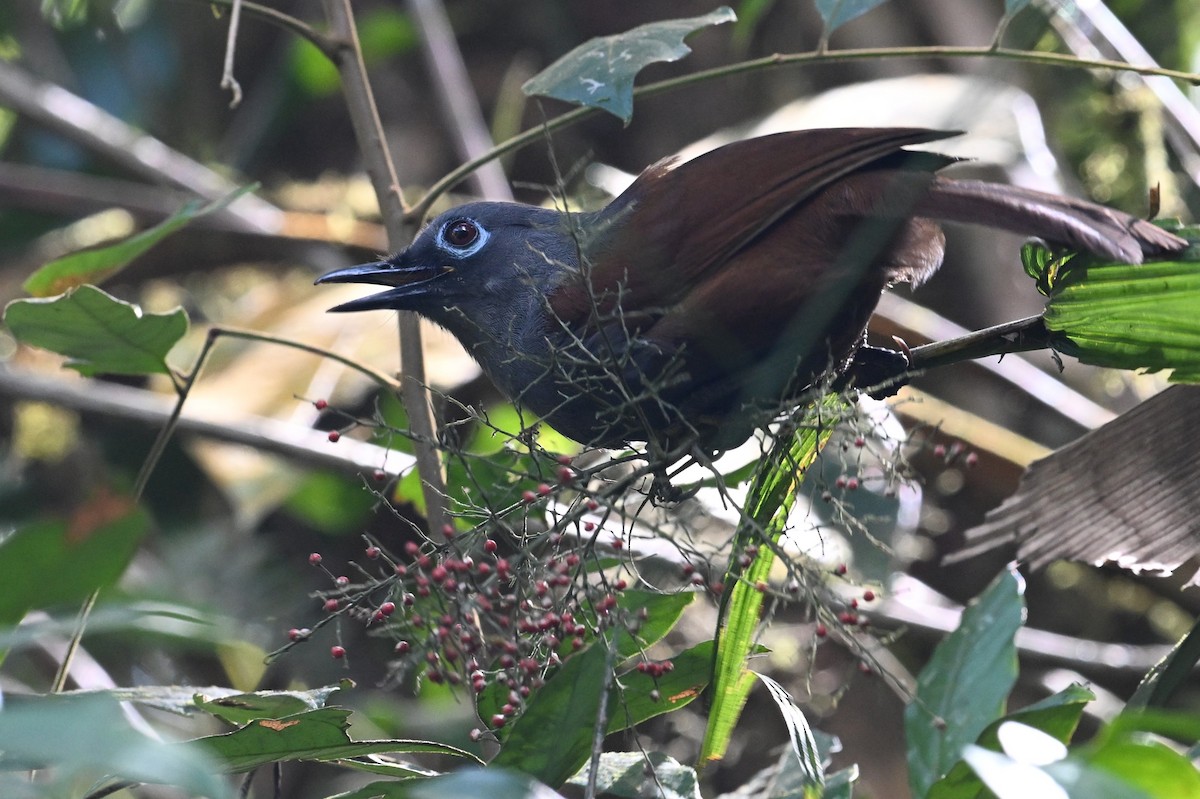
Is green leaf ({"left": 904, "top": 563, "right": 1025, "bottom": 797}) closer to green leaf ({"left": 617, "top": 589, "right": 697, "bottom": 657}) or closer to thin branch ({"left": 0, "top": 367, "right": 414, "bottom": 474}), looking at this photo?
green leaf ({"left": 617, "top": 589, "right": 697, "bottom": 657})

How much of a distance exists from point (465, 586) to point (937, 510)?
8.92 ft

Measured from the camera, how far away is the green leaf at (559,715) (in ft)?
5.07

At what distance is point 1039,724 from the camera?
5.31ft

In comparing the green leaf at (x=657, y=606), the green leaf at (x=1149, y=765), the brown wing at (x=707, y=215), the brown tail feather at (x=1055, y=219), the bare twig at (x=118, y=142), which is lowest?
the green leaf at (x=1149, y=765)

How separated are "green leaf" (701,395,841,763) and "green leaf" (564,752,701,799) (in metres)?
0.09

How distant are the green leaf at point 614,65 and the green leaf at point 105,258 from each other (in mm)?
677

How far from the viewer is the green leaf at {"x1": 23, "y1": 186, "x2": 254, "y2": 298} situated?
2.25 m

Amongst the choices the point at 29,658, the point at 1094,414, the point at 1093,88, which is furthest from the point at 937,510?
the point at 29,658

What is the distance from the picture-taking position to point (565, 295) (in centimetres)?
233

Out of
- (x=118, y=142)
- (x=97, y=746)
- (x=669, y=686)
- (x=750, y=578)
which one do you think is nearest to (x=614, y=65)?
(x=750, y=578)

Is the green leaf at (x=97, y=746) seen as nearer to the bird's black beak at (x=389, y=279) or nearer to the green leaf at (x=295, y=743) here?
the green leaf at (x=295, y=743)

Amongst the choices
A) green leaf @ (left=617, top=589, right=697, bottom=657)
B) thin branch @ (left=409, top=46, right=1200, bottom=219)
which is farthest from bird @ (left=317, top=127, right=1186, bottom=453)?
green leaf @ (left=617, top=589, right=697, bottom=657)

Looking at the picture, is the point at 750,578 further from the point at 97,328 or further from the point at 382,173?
the point at 97,328

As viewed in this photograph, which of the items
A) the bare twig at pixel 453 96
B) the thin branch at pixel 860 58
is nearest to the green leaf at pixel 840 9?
the thin branch at pixel 860 58
